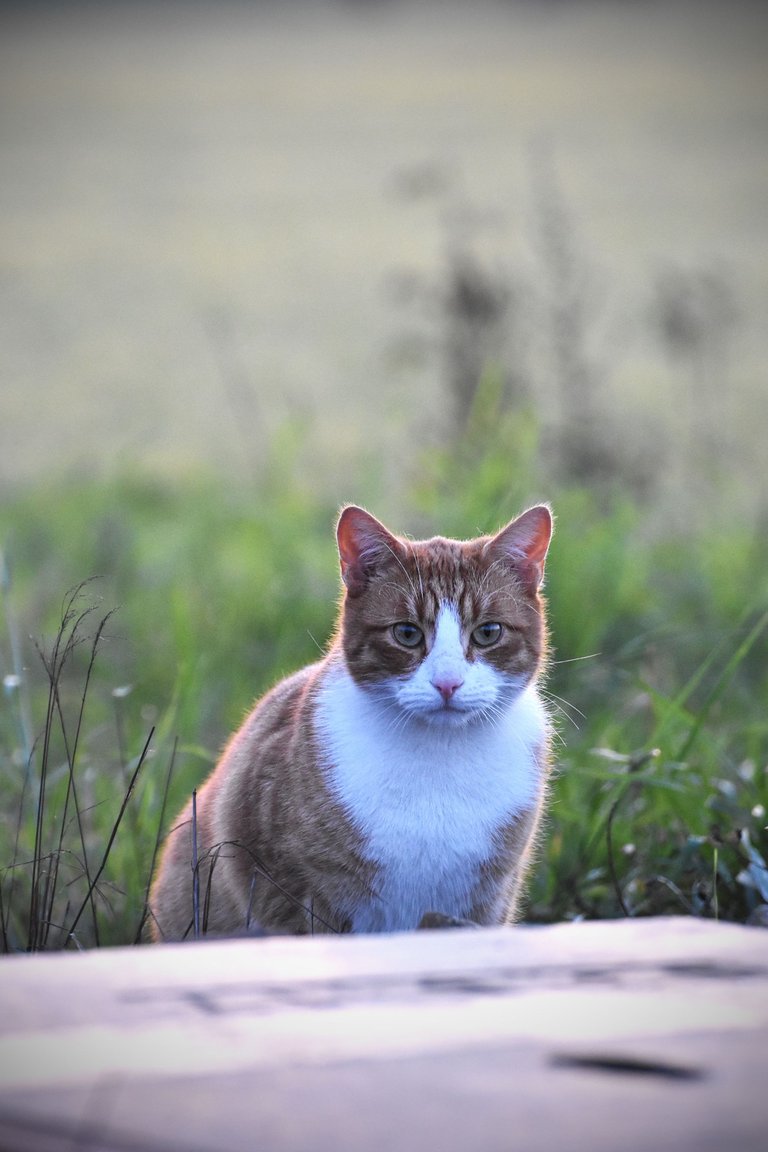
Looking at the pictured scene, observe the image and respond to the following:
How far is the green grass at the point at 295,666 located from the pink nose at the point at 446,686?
31 cm

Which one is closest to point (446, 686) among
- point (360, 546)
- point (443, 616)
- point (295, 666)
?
point (443, 616)

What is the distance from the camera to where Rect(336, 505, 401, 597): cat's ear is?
2213 millimetres

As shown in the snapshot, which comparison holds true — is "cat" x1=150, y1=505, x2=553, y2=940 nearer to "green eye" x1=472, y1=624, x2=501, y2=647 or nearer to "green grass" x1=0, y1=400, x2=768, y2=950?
"green eye" x1=472, y1=624, x2=501, y2=647

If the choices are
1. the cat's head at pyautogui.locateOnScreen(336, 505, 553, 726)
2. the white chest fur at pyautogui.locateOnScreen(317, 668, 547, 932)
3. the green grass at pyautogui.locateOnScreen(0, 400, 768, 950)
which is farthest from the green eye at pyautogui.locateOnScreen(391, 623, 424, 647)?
the green grass at pyautogui.locateOnScreen(0, 400, 768, 950)

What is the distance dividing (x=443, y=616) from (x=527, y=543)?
0.74ft

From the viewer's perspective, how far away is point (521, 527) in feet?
7.38

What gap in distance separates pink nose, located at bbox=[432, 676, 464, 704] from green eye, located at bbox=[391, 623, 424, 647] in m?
0.13

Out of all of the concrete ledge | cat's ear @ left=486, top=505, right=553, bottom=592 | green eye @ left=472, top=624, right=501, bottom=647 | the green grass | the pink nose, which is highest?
cat's ear @ left=486, top=505, right=553, bottom=592

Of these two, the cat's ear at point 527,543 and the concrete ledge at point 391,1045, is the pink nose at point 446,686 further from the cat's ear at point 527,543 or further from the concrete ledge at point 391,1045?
the concrete ledge at point 391,1045

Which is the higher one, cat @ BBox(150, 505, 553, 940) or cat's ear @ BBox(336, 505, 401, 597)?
cat's ear @ BBox(336, 505, 401, 597)

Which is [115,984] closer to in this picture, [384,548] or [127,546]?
[384,548]

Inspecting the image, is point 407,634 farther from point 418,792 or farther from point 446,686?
point 418,792

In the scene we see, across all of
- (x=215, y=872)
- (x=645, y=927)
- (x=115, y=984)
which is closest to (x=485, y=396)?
(x=215, y=872)

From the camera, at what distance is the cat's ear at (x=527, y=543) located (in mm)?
2250
